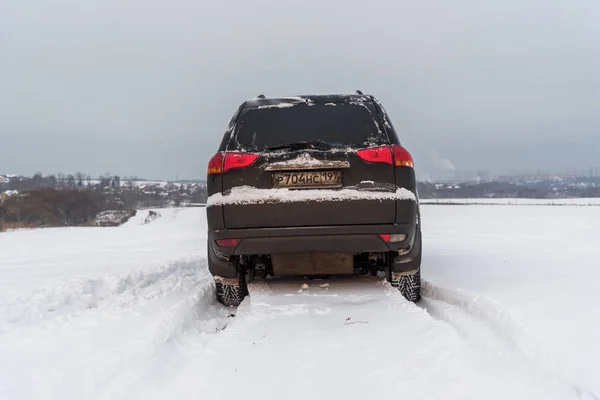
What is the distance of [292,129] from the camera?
388 centimetres

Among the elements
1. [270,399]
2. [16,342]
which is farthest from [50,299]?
[270,399]

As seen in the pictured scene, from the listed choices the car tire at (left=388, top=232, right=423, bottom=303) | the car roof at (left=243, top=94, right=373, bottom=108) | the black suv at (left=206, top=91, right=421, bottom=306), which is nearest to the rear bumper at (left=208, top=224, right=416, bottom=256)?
the black suv at (left=206, top=91, right=421, bottom=306)

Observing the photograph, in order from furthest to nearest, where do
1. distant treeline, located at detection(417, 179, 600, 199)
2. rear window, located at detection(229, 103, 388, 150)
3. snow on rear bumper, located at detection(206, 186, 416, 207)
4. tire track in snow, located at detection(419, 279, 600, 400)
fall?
distant treeline, located at detection(417, 179, 600, 199)
rear window, located at detection(229, 103, 388, 150)
snow on rear bumper, located at detection(206, 186, 416, 207)
tire track in snow, located at detection(419, 279, 600, 400)

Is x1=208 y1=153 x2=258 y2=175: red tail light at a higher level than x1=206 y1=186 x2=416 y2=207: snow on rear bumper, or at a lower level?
higher

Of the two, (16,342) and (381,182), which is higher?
(381,182)

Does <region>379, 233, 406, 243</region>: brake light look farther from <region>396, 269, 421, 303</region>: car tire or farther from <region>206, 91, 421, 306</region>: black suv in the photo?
<region>396, 269, 421, 303</region>: car tire

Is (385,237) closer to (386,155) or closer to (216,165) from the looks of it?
(386,155)

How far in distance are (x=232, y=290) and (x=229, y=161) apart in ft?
4.05

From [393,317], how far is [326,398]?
1.24 metres

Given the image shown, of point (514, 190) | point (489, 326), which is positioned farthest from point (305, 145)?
point (514, 190)

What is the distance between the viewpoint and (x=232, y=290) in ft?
13.3

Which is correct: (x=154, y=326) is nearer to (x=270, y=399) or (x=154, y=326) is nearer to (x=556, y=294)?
(x=270, y=399)

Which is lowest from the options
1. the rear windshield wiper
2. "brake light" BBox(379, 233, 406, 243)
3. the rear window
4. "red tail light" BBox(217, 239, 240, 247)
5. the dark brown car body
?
"red tail light" BBox(217, 239, 240, 247)

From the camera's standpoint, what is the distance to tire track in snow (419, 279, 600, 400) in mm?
2255
